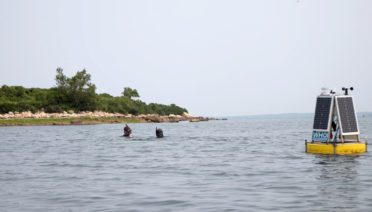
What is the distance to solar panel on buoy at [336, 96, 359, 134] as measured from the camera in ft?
138

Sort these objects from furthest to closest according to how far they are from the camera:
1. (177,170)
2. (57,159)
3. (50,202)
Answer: (57,159), (177,170), (50,202)

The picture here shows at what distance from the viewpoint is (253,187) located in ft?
89.8

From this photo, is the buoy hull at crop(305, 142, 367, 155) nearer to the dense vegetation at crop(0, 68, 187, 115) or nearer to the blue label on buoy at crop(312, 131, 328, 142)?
the blue label on buoy at crop(312, 131, 328, 142)

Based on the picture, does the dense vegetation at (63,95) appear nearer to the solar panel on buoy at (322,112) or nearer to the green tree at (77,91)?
the green tree at (77,91)

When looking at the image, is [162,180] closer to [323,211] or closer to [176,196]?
[176,196]

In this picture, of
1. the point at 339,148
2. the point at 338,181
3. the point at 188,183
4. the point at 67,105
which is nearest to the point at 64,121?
the point at 67,105

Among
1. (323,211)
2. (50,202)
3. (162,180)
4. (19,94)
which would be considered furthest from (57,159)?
(19,94)

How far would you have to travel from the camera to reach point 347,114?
4253cm

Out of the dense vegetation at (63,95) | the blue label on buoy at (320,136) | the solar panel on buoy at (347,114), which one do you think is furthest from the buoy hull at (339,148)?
the dense vegetation at (63,95)

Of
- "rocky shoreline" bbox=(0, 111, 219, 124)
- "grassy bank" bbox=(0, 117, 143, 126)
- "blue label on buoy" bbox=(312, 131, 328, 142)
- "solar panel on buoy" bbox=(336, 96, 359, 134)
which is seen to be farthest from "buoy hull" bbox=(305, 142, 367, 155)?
"rocky shoreline" bbox=(0, 111, 219, 124)

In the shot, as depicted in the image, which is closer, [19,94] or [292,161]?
[292,161]

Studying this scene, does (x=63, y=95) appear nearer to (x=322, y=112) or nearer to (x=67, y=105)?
(x=67, y=105)

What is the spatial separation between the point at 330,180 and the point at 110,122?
134 m

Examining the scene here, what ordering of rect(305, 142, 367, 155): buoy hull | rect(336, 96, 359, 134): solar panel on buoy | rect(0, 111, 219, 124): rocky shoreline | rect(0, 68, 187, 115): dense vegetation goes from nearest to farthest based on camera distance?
→ rect(305, 142, 367, 155): buoy hull, rect(336, 96, 359, 134): solar panel on buoy, rect(0, 111, 219, 124): rocky shoreline, rect(0, 68, 187, 115): dense vegetation
